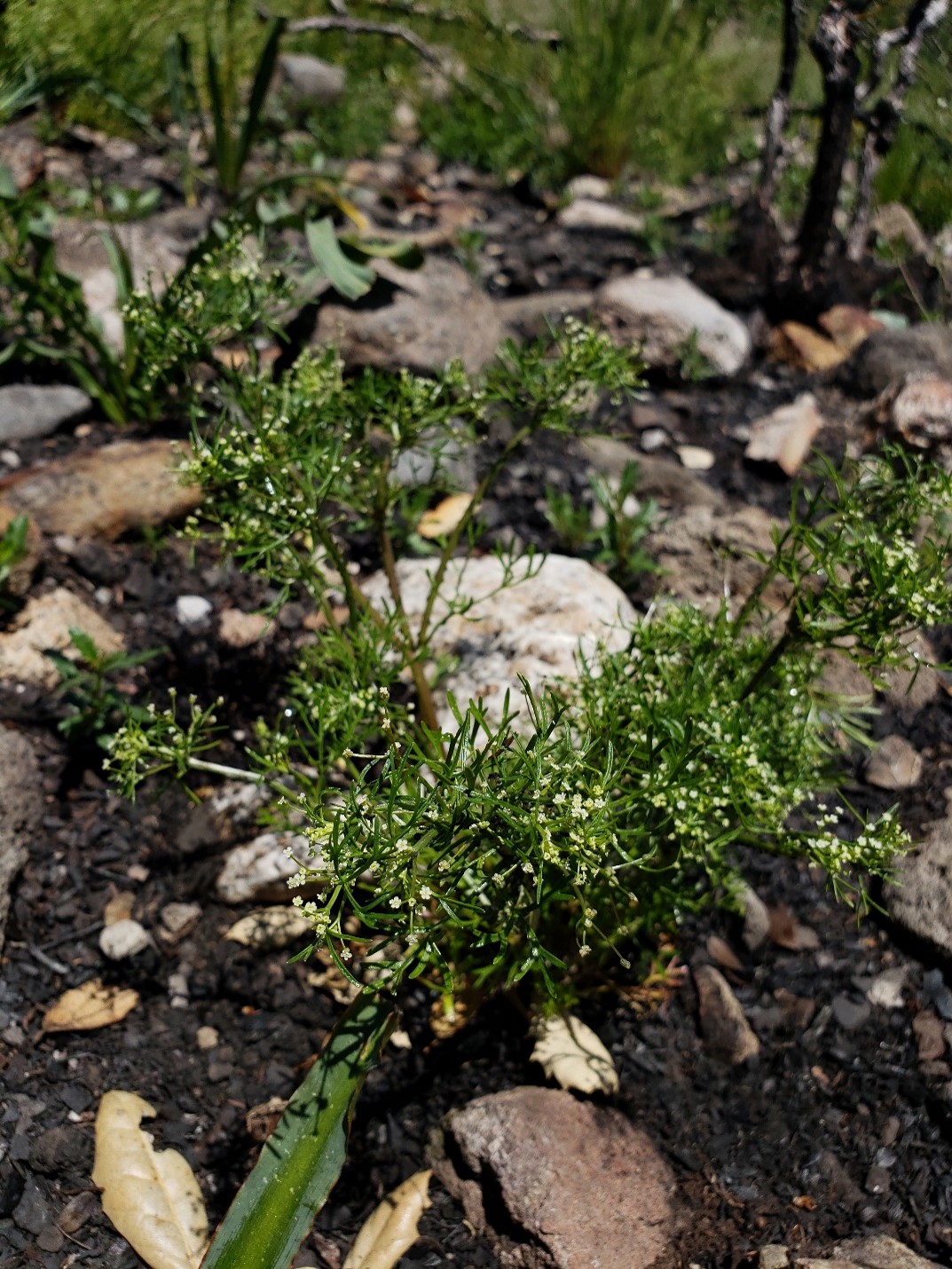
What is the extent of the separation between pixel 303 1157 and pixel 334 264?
2.67m

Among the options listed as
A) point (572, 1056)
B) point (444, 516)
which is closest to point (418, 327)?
point (444, 516)

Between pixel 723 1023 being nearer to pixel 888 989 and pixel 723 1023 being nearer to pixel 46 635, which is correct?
pixel 888 989

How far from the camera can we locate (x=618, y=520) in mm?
3365

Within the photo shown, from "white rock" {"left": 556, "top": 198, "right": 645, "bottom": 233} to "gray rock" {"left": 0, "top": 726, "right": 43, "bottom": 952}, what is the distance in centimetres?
405

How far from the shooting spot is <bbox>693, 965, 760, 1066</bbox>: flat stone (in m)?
2.33

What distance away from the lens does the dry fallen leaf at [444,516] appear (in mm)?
3352

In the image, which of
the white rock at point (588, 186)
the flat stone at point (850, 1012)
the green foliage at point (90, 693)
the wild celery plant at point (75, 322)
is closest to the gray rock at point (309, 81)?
the white rock at point (588, 186)

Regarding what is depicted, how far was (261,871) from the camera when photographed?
8.05 feet

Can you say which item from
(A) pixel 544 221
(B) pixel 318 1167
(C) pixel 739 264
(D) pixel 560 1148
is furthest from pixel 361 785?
(A) pixel 544 221

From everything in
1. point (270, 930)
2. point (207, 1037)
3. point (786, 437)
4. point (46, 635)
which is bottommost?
point (207, 1037)

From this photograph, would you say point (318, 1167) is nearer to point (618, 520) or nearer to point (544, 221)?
point (618, 520)

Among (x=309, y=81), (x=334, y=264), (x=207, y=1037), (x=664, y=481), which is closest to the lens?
(x=207, y=1037)

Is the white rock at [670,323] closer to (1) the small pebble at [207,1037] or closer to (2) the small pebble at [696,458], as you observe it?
(2) the small pebble at [696,458]

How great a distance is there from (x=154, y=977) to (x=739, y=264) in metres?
3.98
